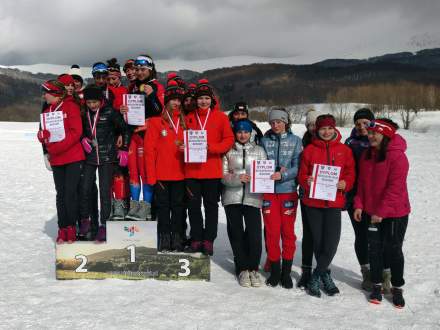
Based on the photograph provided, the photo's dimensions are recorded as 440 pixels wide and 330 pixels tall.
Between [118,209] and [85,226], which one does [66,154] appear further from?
[85,226]

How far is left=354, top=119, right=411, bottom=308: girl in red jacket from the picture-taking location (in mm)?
3949

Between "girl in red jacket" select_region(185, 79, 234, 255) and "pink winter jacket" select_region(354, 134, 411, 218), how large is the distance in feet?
5.14

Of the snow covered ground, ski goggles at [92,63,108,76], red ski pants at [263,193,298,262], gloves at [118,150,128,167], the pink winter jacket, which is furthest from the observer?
ski goggles at [92,63,108,76]

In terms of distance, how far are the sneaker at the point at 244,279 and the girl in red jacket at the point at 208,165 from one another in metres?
0.46

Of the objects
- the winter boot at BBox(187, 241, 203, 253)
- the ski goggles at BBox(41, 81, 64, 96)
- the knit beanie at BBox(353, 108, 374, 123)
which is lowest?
the winter boot at BBox(187, 241, 203, 253)

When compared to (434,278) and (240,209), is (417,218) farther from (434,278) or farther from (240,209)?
(240,209)

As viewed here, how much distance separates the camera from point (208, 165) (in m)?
4.61

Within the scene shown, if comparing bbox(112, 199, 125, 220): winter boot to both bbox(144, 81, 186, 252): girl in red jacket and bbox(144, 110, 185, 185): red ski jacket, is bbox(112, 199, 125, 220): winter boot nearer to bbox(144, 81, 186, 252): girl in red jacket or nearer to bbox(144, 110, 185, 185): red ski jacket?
bbox(144, 81, 186, 252): girl in red jacket

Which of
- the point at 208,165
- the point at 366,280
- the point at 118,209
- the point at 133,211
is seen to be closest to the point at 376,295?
the point at 366,280

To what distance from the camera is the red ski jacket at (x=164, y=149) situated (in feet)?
15.3

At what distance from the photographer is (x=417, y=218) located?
8039mm

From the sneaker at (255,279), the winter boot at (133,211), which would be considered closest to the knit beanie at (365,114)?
the sneaker at (255,279)

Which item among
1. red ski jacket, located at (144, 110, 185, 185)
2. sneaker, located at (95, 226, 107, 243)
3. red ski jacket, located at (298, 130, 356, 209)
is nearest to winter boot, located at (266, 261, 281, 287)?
red ski jacket, located at (298, 130, 356, 209)

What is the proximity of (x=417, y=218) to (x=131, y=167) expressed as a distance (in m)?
6.07
